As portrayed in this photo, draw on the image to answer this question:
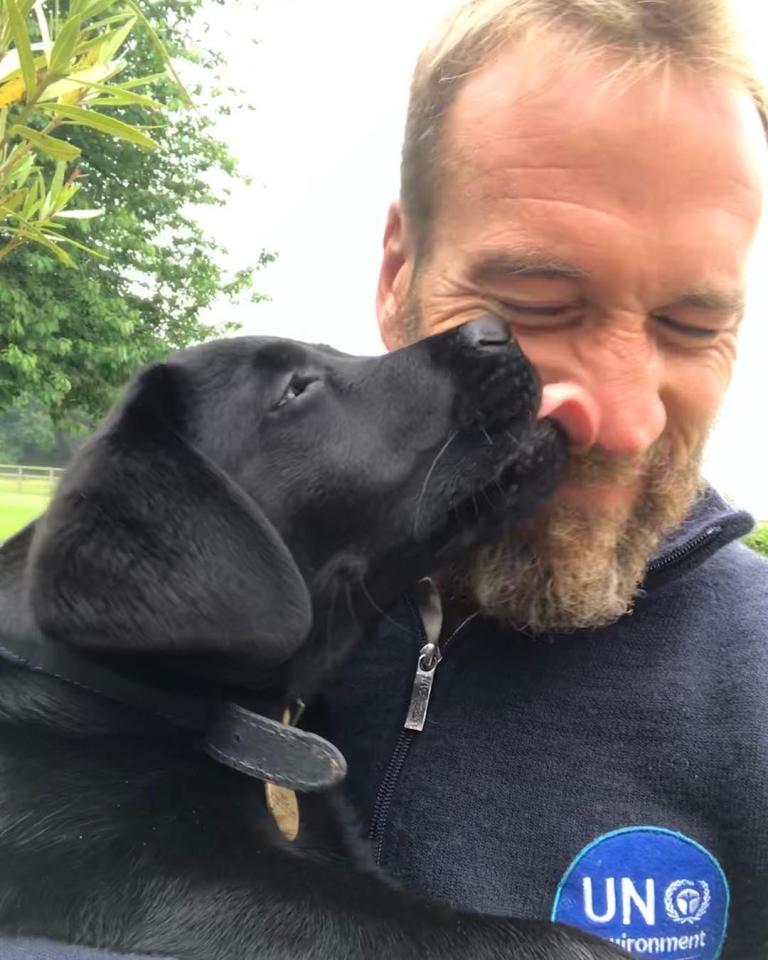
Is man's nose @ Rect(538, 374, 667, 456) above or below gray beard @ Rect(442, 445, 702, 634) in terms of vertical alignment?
above

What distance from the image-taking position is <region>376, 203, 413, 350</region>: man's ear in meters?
1.74

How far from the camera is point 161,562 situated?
1.29 meters

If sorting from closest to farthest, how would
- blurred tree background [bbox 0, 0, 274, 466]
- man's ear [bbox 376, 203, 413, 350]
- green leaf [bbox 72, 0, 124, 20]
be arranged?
green leaf [bbox 72, 0, 124, 20]
man's ear [bbox 376, 203, 413, 350]
blurred tree background [bbox 0, 0, 274, 466]

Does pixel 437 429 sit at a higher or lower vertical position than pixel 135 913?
higher

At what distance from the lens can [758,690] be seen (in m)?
1.34

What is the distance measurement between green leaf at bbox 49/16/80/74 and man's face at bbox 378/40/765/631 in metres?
0.57

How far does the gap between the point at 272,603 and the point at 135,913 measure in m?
0.41

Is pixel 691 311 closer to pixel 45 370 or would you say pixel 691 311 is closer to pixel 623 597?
pixel 623 597

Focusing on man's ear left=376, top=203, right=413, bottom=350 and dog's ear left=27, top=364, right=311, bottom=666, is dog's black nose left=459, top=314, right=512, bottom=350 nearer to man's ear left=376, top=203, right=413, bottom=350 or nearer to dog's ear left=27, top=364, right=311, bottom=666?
man's ear left=376, top=203, right=413, bottom=350

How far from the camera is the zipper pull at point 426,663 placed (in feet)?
4.66

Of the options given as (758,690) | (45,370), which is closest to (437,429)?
(758,690)

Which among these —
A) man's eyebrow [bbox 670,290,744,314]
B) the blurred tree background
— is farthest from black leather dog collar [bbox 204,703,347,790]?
the blurred tree background

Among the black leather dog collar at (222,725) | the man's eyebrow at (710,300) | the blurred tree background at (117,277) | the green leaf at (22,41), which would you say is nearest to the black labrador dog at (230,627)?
the black leather dog collar at (222,725)

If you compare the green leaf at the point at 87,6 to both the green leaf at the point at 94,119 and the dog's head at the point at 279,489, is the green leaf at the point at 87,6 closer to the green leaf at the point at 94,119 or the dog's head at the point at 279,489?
the green leaf at the point at 94,119
